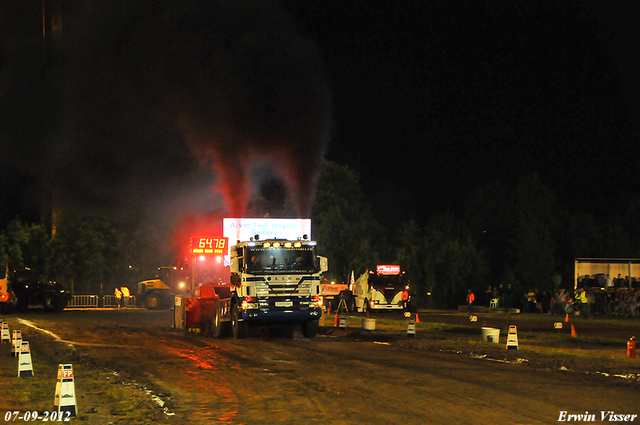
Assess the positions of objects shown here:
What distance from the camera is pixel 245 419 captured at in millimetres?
10078

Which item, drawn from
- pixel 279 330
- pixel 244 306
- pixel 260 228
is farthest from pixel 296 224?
pixel 244 306

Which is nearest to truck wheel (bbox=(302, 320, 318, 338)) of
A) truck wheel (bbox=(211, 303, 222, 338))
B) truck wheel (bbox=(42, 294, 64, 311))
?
truck wheel (bbox=(211, 303, 222, 338))

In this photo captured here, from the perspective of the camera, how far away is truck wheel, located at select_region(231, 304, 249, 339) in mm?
23609

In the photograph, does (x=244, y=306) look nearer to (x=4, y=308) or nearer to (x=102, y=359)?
(x=102, y=359)

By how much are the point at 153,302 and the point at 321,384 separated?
34985mm

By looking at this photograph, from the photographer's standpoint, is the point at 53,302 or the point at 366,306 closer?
the point at 366,306

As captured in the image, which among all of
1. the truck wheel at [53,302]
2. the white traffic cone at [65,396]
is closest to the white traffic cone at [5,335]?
the white traffic cone at [65,396]

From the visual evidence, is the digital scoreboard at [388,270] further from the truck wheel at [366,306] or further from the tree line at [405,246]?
the tree line at [405,246]

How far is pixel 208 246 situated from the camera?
106 ft

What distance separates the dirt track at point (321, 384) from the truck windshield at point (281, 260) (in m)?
2.61

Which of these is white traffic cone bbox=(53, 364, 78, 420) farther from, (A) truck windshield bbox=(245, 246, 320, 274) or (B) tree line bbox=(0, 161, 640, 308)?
(B) tree line bbox=(0, 161, 640, 308)

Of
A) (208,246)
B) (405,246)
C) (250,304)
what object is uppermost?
(405,246)

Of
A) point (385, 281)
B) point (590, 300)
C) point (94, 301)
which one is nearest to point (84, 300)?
point (94, 301)

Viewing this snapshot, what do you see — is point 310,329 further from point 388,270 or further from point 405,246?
point 405,246
